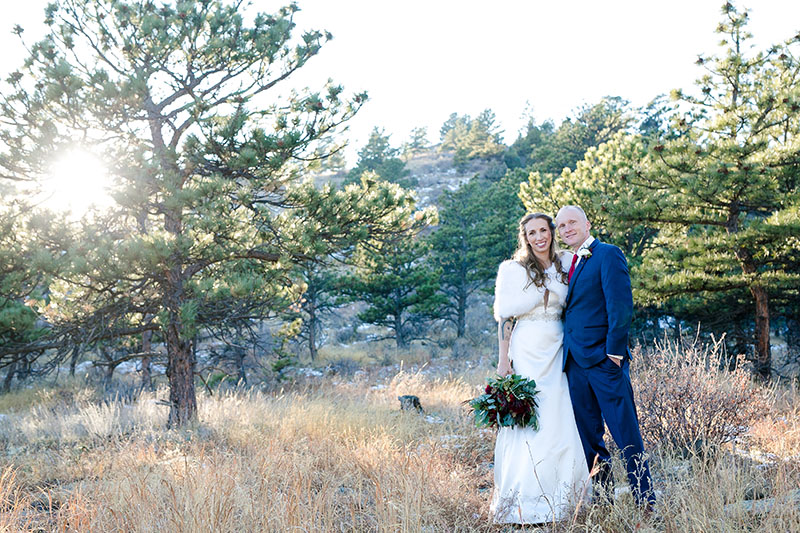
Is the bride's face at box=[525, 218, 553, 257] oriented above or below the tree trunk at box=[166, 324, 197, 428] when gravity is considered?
above

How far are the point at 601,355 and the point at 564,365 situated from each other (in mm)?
309

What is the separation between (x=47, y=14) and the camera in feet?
24.7

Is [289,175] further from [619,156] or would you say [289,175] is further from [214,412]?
[619,156]

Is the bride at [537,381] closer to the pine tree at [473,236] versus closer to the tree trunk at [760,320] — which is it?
the tree trunk at [760,320]

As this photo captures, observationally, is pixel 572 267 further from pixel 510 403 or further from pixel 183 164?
pixel 183 164

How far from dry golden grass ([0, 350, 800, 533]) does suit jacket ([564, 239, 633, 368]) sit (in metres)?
0.92

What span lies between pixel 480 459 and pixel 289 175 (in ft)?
17.2

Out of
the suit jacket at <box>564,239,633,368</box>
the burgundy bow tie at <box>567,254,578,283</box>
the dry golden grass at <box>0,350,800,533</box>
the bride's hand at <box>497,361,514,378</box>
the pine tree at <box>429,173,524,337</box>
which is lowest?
the dry golden grass at <box>0,350,800,533</box>

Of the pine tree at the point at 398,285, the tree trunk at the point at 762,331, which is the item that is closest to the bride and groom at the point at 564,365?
the tree trunk at the point at 762,331

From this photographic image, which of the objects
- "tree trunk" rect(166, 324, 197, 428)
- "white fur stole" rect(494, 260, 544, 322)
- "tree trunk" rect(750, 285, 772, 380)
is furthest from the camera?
"tree trunk" rect(750, 285, 772, 380)

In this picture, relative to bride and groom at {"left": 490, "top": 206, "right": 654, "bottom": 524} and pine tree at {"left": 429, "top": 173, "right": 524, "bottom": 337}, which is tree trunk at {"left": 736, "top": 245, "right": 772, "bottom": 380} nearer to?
bride and groom at {"left": 490, "top": 206, "right": 654, "bottom": 524}

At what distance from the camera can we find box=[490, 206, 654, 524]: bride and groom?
3.57m

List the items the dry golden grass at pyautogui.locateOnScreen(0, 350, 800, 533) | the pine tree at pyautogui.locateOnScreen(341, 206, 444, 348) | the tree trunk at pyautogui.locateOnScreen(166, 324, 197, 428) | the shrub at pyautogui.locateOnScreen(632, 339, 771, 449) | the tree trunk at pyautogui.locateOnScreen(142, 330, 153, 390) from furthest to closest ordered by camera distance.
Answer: the pine tree at pyautogui.locateOnScreen(341, 206, 444, 348), the tree trunk at pyautogui.locateOnScreen(142, 330, 153, 390), the tree trunk at pyautogui.locateOnScreen(166, 324, 197, 428), the shrub at pyautogui.locateOnScreen(632, 339, 771, 449), the dry golden grass at pyautogui.locateOnScreen(0, 350, 800, 533)

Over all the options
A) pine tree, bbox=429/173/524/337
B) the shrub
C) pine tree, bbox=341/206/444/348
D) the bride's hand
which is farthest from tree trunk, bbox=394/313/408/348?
the bride's hand
